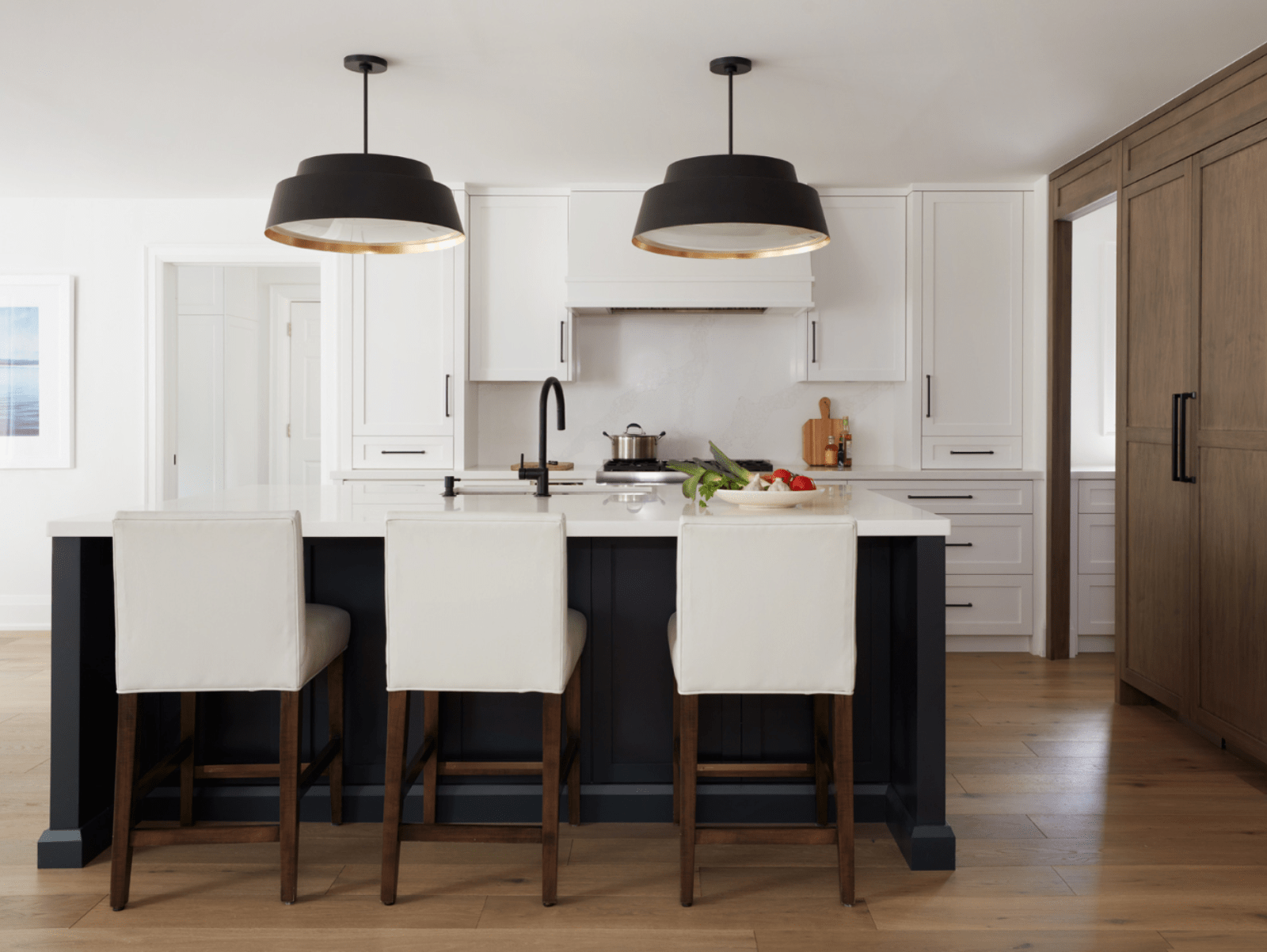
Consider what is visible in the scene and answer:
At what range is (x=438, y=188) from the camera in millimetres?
2684

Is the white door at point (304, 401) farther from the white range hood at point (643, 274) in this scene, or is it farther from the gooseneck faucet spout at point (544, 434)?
the gooseneck faucet spout at point (544, 434)

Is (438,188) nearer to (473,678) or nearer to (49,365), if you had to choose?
(473,678)

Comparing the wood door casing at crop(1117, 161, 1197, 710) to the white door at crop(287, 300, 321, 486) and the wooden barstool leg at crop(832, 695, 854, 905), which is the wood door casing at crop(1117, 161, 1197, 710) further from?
the white door at crop(287, 300, 321, 486)

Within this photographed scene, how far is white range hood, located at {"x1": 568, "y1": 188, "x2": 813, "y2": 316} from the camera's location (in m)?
4.59

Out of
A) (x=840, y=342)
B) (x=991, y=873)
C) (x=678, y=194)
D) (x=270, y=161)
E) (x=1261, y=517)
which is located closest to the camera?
(x=991, y=873)

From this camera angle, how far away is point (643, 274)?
4.62 m

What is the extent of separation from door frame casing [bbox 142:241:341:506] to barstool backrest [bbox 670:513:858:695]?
10.3 feet

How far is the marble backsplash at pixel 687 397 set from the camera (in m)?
5.16

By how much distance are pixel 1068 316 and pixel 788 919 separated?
340 cm

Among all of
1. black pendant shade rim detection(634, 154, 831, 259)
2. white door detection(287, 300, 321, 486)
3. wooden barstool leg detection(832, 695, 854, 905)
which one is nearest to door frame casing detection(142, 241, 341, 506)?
white door detection(287, 300, 321, 486)

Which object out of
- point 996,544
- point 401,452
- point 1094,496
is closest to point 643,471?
point 401,452

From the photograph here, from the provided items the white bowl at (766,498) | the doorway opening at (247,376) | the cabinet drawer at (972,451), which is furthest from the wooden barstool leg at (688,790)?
the doorway opening at (247,376)

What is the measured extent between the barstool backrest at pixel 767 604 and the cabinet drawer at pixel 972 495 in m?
2.62

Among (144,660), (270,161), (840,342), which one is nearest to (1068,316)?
(840,342)
